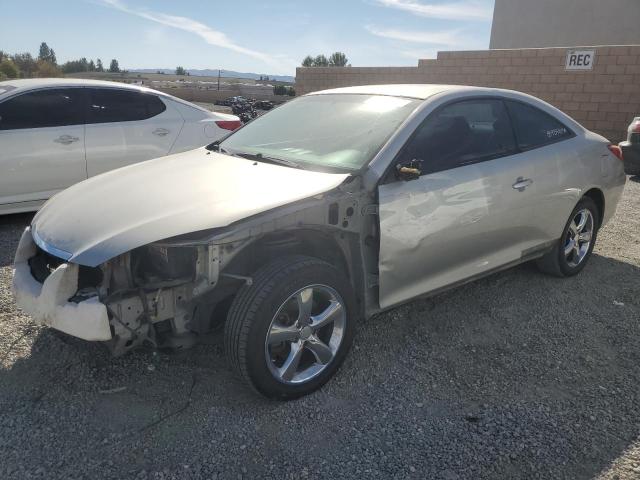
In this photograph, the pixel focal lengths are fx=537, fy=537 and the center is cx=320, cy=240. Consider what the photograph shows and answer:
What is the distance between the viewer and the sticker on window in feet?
13.9

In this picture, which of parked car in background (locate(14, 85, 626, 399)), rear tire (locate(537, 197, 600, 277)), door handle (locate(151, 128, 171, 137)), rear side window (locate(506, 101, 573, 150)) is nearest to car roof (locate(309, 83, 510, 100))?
parked car in background (locate(14, 85, 626, 399))

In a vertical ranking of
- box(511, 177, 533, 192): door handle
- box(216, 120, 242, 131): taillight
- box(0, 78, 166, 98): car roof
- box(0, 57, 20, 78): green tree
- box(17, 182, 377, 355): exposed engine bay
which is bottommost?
box(17, 182, 377, 355): exposed engine bay

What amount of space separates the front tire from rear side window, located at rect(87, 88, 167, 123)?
4.09 metres

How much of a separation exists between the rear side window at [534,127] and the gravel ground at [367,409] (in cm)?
134

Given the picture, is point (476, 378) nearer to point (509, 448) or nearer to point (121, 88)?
point (509, 448)

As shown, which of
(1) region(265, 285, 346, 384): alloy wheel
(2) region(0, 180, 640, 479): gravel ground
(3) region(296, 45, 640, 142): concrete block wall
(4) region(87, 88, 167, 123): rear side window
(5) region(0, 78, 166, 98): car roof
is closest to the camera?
(2) region(0, 180, 640, 479): gravel ground

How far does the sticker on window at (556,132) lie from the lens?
4.24 m

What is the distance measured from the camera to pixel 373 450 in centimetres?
254

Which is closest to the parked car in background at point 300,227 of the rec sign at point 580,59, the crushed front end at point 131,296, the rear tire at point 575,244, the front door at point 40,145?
the crushed front end at point 131,296

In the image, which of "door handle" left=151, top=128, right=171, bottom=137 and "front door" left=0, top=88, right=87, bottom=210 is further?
"door handle" left=151, top=128, right=171, bottom=137

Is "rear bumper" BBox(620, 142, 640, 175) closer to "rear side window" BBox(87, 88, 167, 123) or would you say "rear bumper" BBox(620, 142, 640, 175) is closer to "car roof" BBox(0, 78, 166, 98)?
"rear side window" BBox(87, 88, 167, 123)

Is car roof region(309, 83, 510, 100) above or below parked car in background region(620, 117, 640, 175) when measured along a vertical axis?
above

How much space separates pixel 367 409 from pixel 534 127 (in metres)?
2.61

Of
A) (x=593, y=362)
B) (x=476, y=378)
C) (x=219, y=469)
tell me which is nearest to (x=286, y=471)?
(x=219, y=469)
